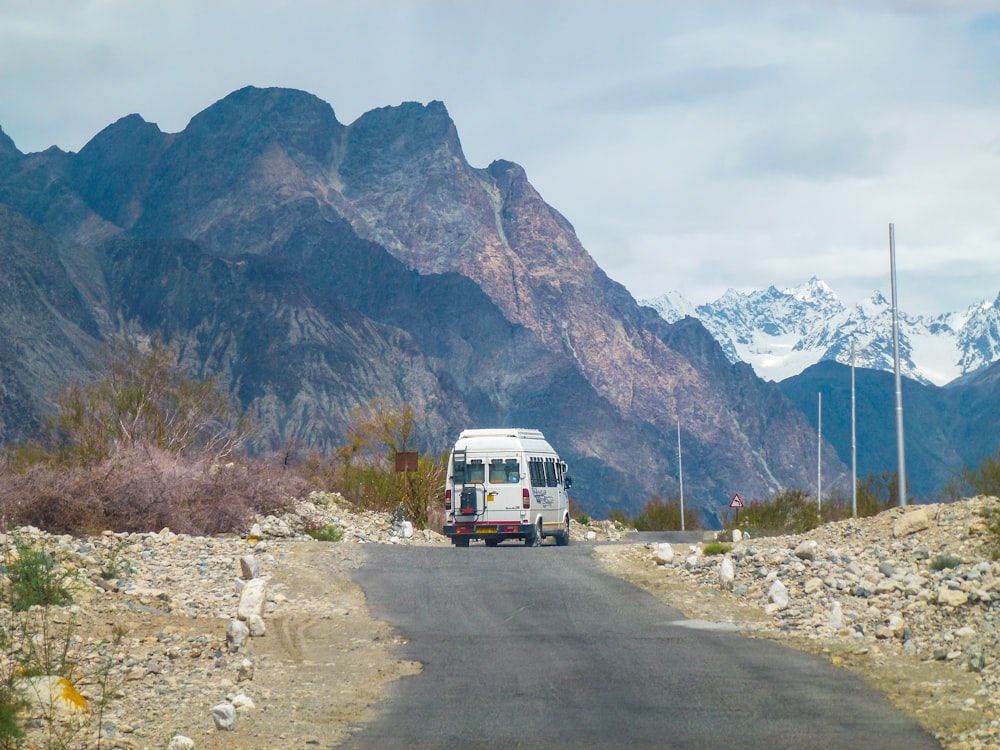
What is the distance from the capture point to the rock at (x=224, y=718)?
8750 millimetres

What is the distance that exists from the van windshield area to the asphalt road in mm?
11622

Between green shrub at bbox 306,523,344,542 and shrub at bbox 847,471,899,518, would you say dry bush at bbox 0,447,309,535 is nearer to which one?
green shrub at bbox 306,523,344,542

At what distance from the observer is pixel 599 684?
34.2ft

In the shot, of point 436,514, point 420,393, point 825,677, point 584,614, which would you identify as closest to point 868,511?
point 436,514

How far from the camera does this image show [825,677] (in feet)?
35.5

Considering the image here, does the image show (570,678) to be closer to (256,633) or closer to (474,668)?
(474,668)

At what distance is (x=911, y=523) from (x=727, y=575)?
171 inches

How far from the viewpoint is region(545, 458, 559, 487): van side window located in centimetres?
3068

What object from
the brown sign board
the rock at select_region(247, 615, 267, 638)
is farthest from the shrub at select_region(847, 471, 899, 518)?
the rock at select_region(247, 615, 267, 638)

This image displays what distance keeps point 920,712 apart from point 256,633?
7.07m

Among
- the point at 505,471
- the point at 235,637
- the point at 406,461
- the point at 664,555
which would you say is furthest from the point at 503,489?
the point at 235,637

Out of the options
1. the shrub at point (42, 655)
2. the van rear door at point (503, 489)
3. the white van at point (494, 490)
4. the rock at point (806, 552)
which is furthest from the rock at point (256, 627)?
the van rear door at point (503, 489)

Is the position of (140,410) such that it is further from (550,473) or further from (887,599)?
(887,599)

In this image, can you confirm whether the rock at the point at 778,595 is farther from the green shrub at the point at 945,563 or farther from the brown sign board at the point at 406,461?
the brown sign board at the point at 406,461
